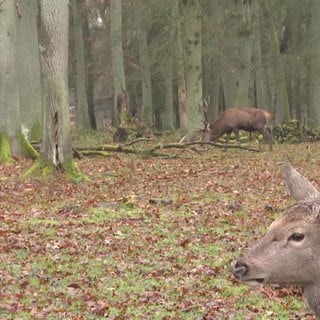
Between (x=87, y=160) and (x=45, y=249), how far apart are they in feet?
33.1

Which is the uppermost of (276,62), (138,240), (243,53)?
(243,53)

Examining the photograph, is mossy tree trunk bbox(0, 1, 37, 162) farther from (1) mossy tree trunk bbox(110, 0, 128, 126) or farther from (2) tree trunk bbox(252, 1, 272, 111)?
(2) tree trunk bbox(252, 1, 272, 111)

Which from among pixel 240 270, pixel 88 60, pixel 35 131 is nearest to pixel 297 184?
pixel 240 270

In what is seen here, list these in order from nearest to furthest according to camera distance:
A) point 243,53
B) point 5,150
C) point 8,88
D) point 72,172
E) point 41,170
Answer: point 41,170
point 72,172
point 5,150
point 8,88
point 243,53

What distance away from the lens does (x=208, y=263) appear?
1073 cm

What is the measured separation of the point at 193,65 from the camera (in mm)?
26422

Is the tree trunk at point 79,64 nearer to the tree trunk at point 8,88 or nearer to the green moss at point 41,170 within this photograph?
the tree trunk at point 8,88

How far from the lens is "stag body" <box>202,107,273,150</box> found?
26969 millimetres

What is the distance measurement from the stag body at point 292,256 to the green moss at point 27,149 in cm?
1631

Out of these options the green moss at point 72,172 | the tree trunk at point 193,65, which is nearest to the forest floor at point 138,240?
the green moss at point 72,172

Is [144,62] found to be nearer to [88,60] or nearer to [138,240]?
[88,60]

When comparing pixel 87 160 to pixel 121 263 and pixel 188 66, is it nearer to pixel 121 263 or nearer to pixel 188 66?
pixel 188 66

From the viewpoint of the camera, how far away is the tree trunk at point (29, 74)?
24188 millimetres

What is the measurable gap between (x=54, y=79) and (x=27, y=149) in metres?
5.03
